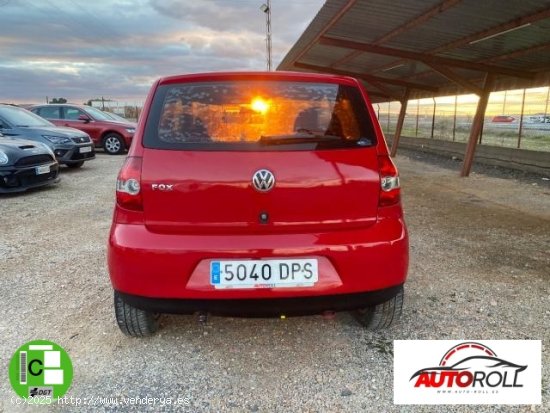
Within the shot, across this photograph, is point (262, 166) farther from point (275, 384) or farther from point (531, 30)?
point (531, 30)

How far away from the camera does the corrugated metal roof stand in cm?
684

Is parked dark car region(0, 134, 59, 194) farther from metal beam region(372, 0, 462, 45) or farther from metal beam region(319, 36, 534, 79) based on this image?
metal beam region(372, 0, 462, 45)

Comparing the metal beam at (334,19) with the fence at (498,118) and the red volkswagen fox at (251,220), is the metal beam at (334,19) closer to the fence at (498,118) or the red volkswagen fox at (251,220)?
the red volkswagen fox at (251,220)

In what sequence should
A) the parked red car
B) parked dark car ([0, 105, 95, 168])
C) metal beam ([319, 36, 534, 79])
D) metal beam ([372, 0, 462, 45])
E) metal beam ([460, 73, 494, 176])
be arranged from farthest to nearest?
the parked red car
metal beam ([460, 73, 494, 176])
metal beam ([319, 36, 534, 79])
parked dark car ([0, 105, 95, 168])
metal beam ([372, 0, 462, 45])

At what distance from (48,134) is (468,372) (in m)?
9.98

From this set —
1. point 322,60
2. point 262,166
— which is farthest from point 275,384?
point 322,60

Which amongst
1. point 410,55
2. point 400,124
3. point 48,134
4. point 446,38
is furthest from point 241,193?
point 400,124

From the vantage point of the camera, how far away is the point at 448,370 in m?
2.47

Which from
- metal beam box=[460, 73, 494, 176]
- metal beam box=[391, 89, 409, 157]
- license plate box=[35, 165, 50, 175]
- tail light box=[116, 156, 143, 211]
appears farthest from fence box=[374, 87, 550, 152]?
tail light box=[116, 156, 143, 211]

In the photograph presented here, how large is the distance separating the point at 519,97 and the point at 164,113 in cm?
1273

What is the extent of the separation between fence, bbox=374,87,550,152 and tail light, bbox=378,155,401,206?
1069 cm

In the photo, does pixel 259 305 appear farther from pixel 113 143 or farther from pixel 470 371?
pixel 113 143

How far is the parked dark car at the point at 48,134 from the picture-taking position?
9.19 metres

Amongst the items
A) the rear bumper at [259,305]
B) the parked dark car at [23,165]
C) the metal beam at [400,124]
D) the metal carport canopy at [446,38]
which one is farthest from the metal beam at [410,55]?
the rear bumper at [259,305]
